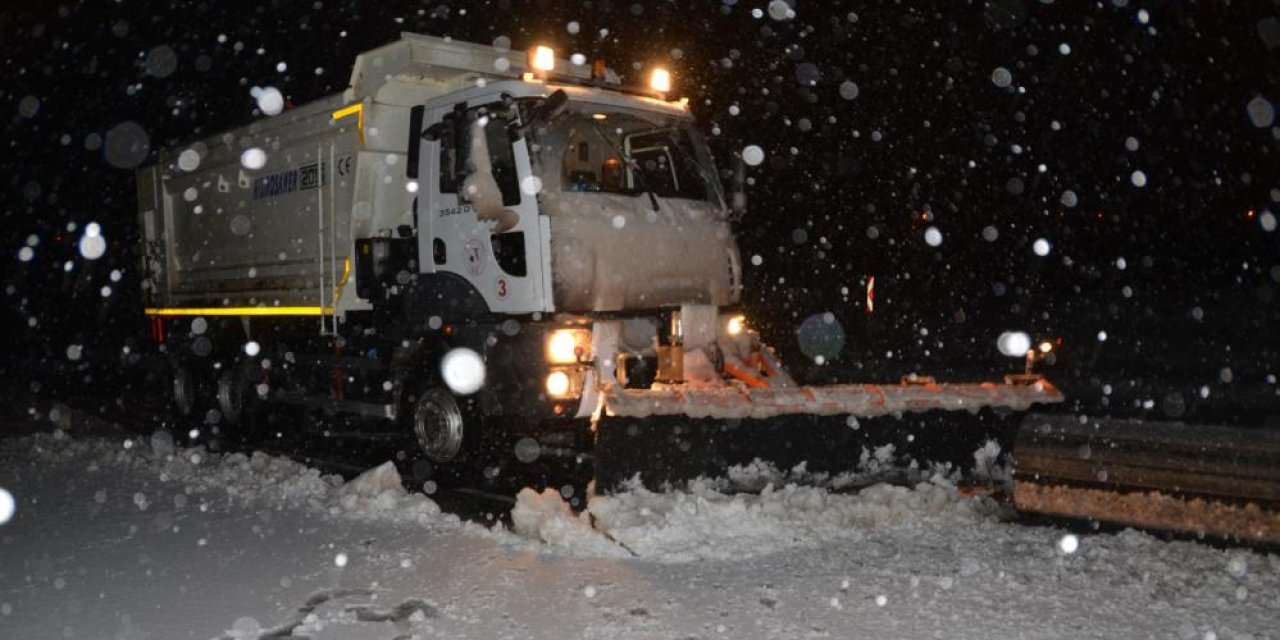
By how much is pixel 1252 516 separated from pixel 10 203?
129ft

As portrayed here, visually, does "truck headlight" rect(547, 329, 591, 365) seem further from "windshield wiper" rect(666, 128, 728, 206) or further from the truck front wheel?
"windshield wiper" rect(666, 128, 728, 206)

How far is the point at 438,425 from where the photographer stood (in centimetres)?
811

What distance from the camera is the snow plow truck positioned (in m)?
7.11

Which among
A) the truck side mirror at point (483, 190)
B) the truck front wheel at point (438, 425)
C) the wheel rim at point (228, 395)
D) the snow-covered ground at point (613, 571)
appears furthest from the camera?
the wheel rim at point (228, 395)

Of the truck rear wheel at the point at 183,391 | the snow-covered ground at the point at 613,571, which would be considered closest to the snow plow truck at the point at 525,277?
the snow-covered ground at the point at 613,571

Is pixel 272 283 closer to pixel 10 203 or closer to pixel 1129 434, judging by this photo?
pixel 1129 434

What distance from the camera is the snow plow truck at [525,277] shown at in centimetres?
711

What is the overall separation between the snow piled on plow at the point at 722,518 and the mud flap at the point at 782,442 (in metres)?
0.22

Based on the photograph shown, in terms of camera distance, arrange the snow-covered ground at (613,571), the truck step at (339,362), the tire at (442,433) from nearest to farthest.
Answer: the snow-covered ground at (613,571), the tire at (442,433), the truck step at (339,362)

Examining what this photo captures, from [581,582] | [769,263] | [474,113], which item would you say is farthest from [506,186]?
[769,263]

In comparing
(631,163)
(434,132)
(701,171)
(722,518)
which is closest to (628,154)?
(631,163)

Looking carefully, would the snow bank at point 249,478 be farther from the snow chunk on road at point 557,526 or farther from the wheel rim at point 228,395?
the wheel rim at point 228,395

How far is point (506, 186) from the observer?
7.54 metres

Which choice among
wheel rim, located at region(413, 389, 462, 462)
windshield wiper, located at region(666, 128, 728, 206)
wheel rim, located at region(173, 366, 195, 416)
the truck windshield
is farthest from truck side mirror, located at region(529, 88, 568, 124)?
wheel rim, located at region(173, 366, 195, 416)
